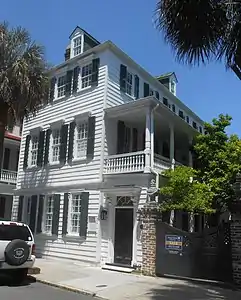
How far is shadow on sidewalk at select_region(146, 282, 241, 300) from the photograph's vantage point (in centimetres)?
964

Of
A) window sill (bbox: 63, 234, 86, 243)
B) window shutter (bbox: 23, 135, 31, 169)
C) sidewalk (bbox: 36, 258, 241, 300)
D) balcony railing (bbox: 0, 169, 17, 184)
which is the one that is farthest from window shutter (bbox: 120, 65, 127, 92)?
balcony railing (bbox: 0, 169, 17, 184)

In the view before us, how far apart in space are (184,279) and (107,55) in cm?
1104

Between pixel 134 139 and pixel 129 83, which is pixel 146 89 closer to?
pixel 129 83

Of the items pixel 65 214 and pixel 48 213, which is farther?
pixel 48 213

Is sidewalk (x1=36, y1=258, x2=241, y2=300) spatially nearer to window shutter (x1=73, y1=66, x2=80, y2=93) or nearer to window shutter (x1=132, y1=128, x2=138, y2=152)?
window shutter (x1=132, y1=128, x2=138, y2=152)

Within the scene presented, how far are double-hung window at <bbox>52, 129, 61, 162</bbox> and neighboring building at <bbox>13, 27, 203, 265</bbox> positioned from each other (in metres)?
0.05

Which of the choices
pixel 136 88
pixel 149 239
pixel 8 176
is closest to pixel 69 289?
pixel 149 239

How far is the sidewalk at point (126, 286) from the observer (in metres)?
9.84

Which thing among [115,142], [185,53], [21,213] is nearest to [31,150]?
[21,213]

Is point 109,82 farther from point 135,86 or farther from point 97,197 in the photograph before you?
point 97,197

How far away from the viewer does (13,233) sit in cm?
1130

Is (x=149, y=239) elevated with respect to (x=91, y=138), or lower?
lower

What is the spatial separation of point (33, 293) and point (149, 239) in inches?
193

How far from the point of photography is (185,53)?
824 centimetres
